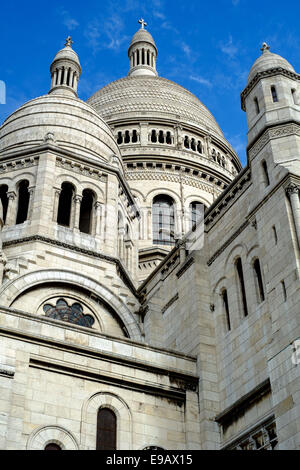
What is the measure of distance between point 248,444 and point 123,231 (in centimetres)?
1459

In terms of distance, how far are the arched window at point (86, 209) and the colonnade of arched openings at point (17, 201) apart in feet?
8.33

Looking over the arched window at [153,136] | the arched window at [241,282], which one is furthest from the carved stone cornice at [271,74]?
the arched window at [153,136]

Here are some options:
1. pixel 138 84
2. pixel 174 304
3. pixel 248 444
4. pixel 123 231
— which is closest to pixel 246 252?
pixel 174 304

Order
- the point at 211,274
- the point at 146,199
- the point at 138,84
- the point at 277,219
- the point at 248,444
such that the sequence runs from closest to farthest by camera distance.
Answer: the point at 248,444 < the point at 277,219 < the point at 211,274 < the point at 146,199 < the point at 138,84

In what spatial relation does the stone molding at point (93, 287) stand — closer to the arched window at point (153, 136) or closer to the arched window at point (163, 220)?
the arched window at point (163, 220)

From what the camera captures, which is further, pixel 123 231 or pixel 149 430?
pixel 123 231

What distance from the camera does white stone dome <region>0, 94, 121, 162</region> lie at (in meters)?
34.5

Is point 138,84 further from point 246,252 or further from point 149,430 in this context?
point 149,430

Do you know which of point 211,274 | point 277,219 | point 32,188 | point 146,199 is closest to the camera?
point 277,219

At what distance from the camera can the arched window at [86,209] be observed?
32.8 metres

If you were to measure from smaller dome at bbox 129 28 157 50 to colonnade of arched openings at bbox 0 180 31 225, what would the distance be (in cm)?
4036

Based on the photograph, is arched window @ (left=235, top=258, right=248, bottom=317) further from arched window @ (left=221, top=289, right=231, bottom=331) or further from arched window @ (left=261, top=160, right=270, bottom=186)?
arched window @ (left=261, top=160, right=270, bottom=186)

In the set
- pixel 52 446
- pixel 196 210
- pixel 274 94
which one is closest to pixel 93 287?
pixel 52 446

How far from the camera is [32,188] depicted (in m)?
31.5
